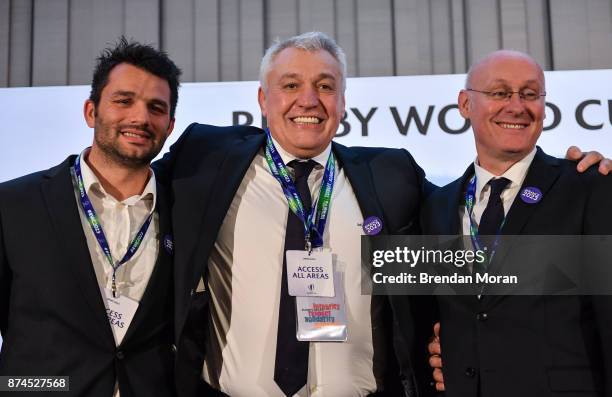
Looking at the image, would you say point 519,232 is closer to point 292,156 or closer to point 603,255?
point 603,255

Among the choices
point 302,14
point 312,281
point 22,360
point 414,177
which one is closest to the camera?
point 22,360

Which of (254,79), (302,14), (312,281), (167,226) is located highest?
(302,14)

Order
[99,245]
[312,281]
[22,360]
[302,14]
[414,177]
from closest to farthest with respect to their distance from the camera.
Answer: [22,360] < [99,245] < [312,281] < [414,177] < [302,14]

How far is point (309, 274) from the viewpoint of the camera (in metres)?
2.35

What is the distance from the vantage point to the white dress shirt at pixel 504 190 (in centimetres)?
233

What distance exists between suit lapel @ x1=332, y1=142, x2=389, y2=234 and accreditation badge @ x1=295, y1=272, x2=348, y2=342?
1.11 feet

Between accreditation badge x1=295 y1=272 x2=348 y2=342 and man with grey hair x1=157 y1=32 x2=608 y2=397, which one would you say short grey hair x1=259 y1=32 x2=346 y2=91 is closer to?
man with grey hair x1=157 y1=32 x2=608 y2=397

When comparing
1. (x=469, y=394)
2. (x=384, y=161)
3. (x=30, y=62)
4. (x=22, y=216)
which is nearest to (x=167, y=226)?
(x=22, y=216)

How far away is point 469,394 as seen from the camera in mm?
2137

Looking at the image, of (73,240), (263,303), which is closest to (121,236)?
(73,240)

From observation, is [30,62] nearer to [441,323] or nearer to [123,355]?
[123,355]

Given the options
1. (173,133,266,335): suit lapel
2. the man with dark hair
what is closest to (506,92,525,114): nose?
(173,133,266,335): suit lapel

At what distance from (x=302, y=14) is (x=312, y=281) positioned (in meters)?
2.84

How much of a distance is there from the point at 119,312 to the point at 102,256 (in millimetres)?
202
